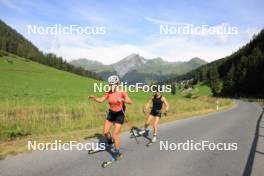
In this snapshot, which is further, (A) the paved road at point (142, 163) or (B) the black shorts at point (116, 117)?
(B) the black shorts at point (116, 117)

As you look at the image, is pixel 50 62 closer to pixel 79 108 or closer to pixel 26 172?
pixel 79 108

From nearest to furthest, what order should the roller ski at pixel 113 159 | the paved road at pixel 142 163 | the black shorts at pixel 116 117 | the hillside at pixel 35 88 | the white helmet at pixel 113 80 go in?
the paved road at pixel 142 163
the roller ski at pixel 113 159
the white helmet at pixel 113 80
the black shorts at pixel 116 117
the hillside at pixel 35 88

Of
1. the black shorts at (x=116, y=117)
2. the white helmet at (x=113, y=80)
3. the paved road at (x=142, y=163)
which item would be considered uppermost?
the white helmet at (x=113, y=80)

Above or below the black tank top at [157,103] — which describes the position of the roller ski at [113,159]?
below

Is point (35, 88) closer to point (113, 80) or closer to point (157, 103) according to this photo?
point (157, 103)

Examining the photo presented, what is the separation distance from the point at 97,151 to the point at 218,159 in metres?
3.52

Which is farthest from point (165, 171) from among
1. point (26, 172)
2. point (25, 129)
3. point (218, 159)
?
point (25, 129)

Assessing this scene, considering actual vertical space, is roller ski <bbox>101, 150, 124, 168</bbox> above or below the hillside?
below

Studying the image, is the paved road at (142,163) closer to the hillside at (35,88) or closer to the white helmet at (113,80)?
the white helmet at (113,80)

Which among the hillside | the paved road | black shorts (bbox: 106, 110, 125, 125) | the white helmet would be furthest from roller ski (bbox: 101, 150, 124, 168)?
the hillside

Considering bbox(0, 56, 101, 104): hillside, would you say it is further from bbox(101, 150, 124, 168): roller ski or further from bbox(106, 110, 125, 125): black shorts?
bbox(101, 150, 124, 168): roller ski

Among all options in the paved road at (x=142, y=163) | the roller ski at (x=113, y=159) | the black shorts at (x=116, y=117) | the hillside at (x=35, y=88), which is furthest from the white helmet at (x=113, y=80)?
the hillside at (x=35, y=88)

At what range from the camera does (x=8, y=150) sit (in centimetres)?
890

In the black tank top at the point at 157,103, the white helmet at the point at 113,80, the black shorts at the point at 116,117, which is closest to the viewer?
the white helmet at the point at 113,80
